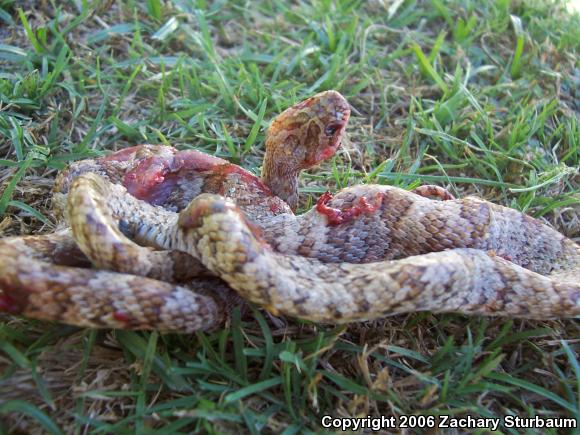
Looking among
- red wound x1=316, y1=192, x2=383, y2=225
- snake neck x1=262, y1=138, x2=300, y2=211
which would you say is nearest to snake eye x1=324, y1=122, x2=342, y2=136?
snake neck x1=262, y1=138, x2=300, y2=211

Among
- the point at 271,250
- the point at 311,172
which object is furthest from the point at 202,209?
the point at 311,172

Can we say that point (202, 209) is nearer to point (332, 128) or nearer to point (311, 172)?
point (332, 128)

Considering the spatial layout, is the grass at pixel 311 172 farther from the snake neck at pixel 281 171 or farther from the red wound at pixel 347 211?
the red wound at pixel 347 211

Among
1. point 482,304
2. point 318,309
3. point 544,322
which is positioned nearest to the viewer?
point 318,309

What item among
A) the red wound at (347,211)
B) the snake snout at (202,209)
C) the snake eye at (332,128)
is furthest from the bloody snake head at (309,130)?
the snake snout at (202,209)

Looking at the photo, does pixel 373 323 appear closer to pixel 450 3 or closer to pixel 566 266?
pixel 566 266

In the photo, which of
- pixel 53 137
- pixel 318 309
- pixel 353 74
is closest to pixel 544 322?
pixel 318 309
